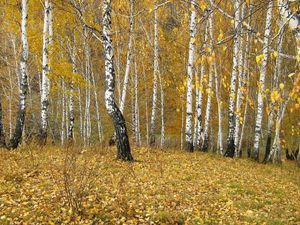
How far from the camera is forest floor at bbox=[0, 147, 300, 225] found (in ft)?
23.9

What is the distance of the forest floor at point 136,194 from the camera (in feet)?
23.9

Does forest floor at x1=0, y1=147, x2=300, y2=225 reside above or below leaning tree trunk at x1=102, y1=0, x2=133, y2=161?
below

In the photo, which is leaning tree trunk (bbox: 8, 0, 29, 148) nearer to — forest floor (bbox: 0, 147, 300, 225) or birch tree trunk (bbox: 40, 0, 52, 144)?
forest floor (bbox: 0, 147, 300, 225)

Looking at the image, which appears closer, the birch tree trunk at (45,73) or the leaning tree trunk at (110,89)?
the leaning tree trunk at (110,89)

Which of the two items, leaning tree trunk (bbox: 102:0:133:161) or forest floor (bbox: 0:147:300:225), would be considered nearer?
forest floor (bbox: 0:147:300:225)

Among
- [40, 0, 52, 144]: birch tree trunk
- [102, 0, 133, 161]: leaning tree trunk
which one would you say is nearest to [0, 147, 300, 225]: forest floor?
[102, 0, 133, 161]: leaning tree trunk

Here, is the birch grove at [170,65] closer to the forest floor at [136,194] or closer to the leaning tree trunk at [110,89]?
the leaning tree trunk at [110,89]

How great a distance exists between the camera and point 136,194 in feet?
28.6

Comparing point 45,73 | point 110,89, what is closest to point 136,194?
point 110,89

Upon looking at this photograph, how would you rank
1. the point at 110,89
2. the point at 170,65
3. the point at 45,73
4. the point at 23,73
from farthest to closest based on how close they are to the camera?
the point at 170,65
the point at 45,73
the point at 23,73
the point at 110,89

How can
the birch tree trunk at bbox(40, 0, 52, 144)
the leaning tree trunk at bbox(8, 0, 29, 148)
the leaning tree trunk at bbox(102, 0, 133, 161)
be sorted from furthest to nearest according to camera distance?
the birch tree trunk at bbox(40, 0, 52, 144) → the leaning tree trunk at bbox(8, 0, 29, 148) → the leaning tree trunk at bbox(102, 0, 133, 161)

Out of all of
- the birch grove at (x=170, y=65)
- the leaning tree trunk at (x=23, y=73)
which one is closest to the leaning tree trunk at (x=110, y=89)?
the birch grove at (x=170, y=65)

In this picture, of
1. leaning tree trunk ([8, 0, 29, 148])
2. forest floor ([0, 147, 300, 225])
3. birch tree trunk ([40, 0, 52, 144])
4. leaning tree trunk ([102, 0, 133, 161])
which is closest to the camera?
forest floor ([0, 147, 300, 225])

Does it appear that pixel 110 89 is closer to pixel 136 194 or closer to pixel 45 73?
pixel 45 73
